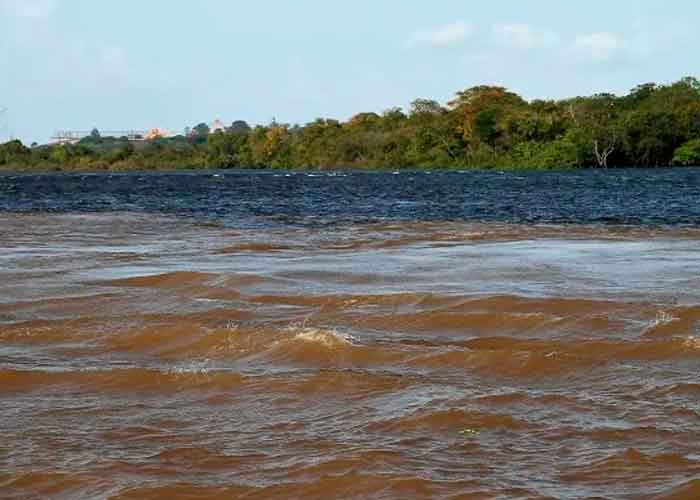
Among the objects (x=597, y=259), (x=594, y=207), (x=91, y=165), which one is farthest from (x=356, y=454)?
(x=91, y=165)

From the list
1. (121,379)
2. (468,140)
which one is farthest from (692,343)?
(468,140)

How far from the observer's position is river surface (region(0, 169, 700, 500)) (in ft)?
23.9

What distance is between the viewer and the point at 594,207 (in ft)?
136

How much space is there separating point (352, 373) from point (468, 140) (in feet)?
434

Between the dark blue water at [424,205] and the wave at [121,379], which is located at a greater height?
the dark blue water at [424,205]

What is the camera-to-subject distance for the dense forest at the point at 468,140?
115375 millimetres

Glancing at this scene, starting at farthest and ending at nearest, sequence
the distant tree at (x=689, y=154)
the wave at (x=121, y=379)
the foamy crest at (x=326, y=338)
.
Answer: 1. the distant tree at (x=689, y=154)
2. the foamy crest at (x=326, y=338)
3. the wave at (x=121, y=379)

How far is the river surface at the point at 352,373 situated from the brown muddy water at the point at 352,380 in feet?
0.09

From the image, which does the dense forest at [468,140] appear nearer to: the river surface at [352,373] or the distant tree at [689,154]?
the distant tree at [689,154]

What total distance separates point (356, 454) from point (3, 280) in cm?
1146

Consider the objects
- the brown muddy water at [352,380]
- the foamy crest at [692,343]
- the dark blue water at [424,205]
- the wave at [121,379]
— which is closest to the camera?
the brown muddy water at [352,380]

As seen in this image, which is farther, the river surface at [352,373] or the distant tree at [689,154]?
the distant tree at [689,154]

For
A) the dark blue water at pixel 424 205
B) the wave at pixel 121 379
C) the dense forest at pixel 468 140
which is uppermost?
the dense forest at pixel 468 140

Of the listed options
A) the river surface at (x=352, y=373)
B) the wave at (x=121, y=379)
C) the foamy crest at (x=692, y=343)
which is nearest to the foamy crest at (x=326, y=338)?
the river surface at (x=352, y=373)
